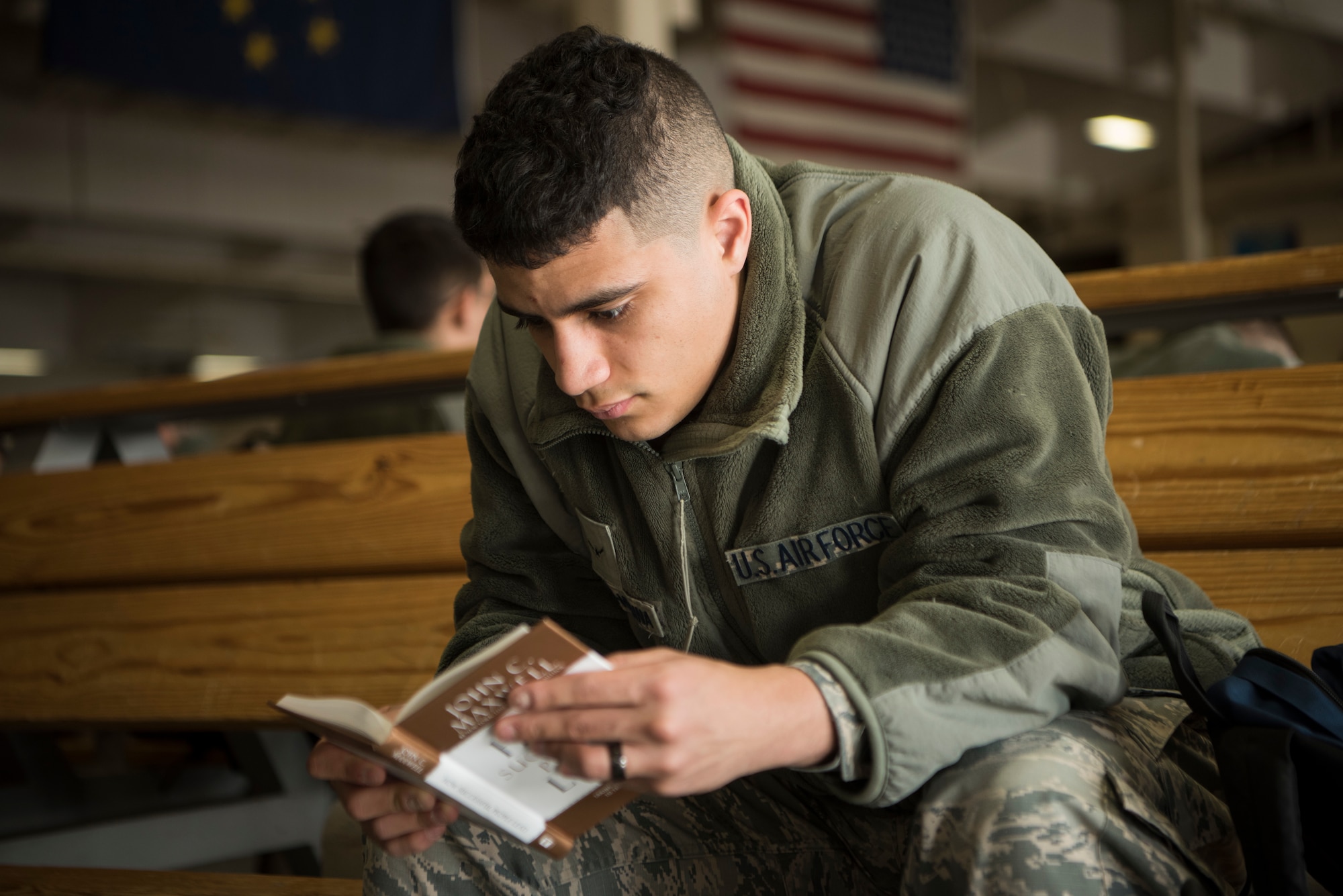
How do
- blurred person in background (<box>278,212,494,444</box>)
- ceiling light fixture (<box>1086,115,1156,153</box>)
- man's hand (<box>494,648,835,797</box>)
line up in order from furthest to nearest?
1. ceiling light fixture (<box>1086,115,1156,153</box>)
2. blurred person in background (<box>278,212,494,444</box>)
3. man's hand (<box>494,648,835,797</box>)

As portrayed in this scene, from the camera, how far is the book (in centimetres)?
85

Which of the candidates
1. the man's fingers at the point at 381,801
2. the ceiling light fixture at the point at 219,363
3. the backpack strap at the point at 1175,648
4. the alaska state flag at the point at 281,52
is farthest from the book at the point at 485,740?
the ceiling light fixture at the point at 219,363

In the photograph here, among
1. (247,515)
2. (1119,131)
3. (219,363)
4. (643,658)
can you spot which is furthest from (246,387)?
(219,363)

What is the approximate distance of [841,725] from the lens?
2.87ft

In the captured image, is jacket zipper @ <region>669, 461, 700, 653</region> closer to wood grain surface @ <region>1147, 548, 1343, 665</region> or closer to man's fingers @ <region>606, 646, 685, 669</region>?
man's fingers @ <region>606, 646, 685, 669</region>

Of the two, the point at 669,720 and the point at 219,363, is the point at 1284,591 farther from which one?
the point at 219,363

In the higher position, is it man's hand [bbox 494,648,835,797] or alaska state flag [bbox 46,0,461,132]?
alaska state flag [bbox 46,0,461,132]

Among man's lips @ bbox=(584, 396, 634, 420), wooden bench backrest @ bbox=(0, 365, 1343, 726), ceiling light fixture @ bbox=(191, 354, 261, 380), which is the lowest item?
ceiling light fixture @ bbox=(191, 354, 261, 380)

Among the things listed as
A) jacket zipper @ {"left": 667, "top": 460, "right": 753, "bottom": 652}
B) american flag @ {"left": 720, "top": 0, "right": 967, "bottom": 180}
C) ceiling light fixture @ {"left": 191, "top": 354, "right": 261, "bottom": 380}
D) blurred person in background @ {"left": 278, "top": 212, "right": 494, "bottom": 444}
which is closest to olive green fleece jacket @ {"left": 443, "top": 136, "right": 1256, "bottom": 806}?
jacket zipper @ {"left": 667, "top": 460, "right": 753, "bottom": 652}

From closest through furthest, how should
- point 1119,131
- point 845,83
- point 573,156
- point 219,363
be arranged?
point 573,156, point 845,83, point 1119,131, point 219,363

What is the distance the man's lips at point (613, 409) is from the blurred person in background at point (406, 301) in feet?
5.86

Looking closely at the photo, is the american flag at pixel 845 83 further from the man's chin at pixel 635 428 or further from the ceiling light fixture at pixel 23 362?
the ceiling light fixture at pixel 23 362

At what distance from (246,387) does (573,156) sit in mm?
1379

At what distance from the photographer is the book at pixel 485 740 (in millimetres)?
849
